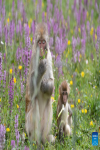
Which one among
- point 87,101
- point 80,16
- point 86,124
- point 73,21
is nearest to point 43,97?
point 86,124

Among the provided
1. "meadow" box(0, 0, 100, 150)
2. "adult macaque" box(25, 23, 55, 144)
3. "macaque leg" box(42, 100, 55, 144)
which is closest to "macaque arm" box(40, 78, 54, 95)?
"adult macaque" box(25, 23, 55, 144)

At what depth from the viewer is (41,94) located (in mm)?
3689

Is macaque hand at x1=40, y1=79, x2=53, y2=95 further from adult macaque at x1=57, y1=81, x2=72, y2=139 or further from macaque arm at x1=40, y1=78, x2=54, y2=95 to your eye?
adult macaque at x1=57, y1=81, x2=72, y2=139

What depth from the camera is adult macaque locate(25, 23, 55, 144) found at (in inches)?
135

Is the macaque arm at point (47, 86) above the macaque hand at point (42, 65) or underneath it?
underneath

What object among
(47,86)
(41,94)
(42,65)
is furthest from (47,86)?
(42,65)

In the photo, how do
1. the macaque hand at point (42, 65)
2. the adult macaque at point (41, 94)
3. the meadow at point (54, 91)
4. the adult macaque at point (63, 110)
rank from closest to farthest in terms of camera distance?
1. the macaque hand at point (42, 65)
2. the adult macaque at point (41, 94)
3. the meadow at point (54, 91)
4. the adult macaque at point (63, 110)

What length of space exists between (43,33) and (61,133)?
1496 mm

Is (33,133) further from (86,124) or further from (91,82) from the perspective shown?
(91,82)

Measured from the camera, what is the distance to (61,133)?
4.01m

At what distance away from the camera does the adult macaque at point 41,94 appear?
3422 millimetres

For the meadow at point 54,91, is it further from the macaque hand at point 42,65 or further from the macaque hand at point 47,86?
the macaque hand at point 42,65

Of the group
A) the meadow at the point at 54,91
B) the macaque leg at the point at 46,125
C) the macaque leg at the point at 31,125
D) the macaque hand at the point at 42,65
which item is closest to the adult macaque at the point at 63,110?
the meadow at the point at 54,91

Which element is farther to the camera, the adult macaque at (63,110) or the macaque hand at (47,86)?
the adult macaque at (63,110)
